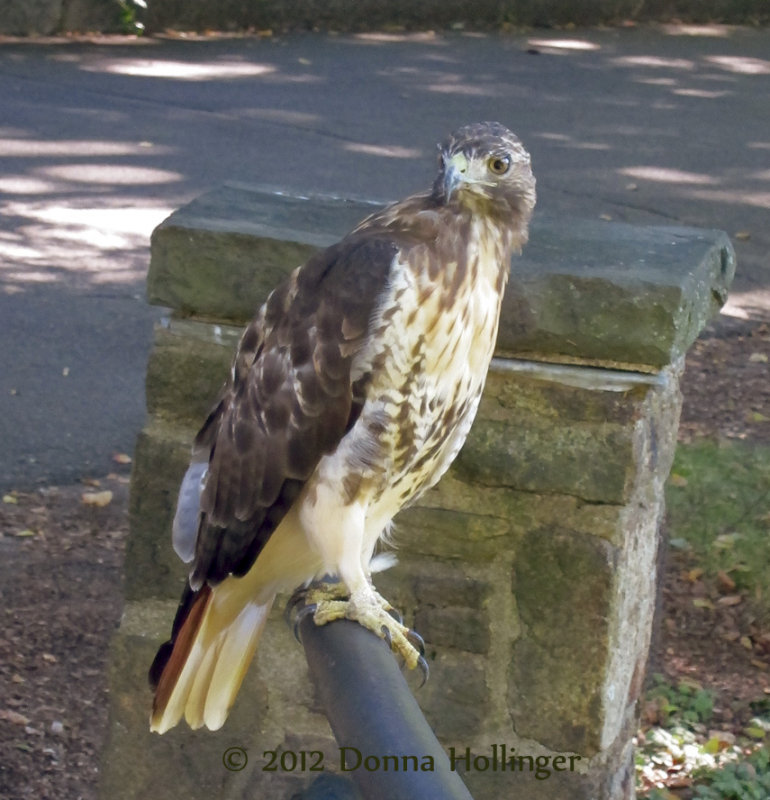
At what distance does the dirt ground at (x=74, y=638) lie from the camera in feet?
→ 10.8

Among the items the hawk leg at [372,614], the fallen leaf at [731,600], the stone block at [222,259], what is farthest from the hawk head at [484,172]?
the fallen leaf at [731,600]

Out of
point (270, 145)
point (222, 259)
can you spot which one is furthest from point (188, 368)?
point (270, 145)

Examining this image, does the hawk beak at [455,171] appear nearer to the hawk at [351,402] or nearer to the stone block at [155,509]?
the hawk at [351,402]

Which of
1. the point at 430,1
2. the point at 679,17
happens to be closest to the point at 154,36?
the point at 430,1

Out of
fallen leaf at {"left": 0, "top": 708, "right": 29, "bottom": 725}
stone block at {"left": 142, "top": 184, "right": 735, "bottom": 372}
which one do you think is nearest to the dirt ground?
fallen leaf at {"left": 0, "top": 708, "right": 29, "bottom": 725}

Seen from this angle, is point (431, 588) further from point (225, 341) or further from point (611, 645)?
point (225, 341)

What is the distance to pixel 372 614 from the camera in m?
2.18

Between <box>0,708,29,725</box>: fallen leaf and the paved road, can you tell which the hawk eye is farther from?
the paved road

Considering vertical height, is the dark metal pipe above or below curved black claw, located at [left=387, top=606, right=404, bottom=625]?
above

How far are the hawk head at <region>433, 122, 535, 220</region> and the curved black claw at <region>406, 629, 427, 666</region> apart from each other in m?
0.72

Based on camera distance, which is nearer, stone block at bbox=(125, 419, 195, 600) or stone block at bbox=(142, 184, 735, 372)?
stone block at bbox=(142, 184, 735, 372)

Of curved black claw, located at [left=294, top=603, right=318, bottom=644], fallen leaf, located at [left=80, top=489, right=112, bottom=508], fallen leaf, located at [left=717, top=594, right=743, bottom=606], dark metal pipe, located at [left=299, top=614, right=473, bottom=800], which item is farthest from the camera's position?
fallen leaf, located at [left=80, top=489, right=112, bottom=508]

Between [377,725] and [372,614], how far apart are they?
91cm

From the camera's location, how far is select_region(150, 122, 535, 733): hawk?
6.64ft
